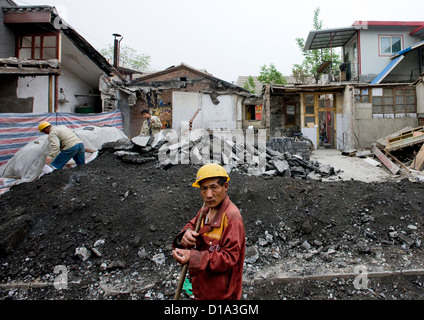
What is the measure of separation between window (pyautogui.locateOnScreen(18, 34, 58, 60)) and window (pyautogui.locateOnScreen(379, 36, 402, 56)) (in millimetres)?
18256

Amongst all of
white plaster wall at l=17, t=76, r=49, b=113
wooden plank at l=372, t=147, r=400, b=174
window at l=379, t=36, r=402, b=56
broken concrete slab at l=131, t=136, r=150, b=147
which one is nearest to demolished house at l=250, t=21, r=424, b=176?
window at l=379, t=36, r=402, b=56

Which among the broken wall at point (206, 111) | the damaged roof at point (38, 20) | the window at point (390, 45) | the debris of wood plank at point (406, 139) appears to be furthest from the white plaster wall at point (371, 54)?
the damaged roof at point (38, 20)

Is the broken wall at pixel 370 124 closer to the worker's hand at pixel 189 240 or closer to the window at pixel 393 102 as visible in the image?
the window at pixel 393 102

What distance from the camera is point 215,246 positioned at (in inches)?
66.5

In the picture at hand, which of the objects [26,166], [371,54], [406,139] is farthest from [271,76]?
[26,166]

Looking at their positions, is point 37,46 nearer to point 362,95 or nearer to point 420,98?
point 362,95

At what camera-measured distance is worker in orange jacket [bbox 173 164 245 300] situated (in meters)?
1.59

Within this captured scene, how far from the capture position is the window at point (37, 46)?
437 inches

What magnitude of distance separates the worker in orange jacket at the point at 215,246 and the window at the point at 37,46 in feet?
40.6

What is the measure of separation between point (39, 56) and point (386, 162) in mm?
14962

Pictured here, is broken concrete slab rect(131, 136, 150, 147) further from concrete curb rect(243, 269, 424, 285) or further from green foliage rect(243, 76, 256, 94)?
green foliage rect(243, 76, 256, 94)
